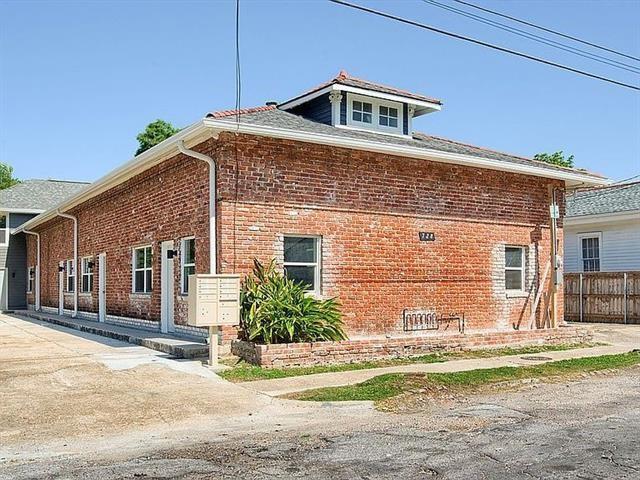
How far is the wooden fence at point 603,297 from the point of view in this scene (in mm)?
21734

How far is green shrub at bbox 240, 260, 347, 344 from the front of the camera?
39.4 feet

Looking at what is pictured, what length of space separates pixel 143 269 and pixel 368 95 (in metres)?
7.06

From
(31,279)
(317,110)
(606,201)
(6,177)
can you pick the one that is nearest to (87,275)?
(317,110)

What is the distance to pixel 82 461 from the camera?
624 centimetres

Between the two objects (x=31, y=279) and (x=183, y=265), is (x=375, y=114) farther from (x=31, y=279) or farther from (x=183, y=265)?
(x=31, y=279)

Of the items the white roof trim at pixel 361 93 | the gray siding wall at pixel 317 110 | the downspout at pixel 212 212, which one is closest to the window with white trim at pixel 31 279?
the white roof trim at pixel 361 93

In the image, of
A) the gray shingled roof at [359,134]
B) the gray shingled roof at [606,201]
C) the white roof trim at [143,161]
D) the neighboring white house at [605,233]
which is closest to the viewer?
the white roof trim at [143,161]

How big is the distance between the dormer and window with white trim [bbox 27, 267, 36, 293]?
18.6m

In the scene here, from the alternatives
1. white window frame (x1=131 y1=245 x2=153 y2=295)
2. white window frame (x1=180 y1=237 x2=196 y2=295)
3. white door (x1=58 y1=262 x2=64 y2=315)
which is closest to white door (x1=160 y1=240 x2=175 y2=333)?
white window frame (x1=180 y1=237 x2=196 y2=295)

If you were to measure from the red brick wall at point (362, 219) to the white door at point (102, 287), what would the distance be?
93.5 inches

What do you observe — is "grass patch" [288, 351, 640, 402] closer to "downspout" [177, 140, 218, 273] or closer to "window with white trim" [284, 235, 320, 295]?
"window with white trim" [284, 235, 320, 295]

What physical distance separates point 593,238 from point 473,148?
934cm

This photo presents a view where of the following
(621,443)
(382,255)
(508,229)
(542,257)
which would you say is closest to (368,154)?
(382,255)

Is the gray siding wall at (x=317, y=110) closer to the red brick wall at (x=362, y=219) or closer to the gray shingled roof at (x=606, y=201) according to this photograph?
the red brick wall at (x=362, y=219)
